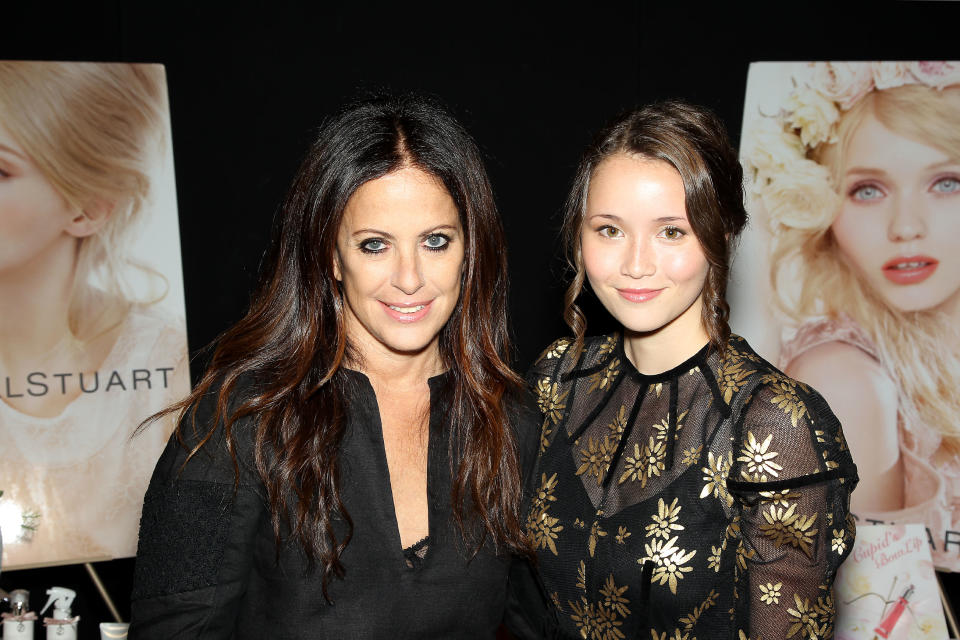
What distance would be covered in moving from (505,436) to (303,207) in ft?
2.14

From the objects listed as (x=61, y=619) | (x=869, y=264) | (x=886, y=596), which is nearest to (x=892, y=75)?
(x=869, y=264)

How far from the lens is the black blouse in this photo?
157cm

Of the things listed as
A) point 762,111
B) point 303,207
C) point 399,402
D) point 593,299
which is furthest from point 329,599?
point 762,111

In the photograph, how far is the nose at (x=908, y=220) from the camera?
3039 millimetres

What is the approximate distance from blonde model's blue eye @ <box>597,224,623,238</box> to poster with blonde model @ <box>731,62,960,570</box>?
1.51 meters

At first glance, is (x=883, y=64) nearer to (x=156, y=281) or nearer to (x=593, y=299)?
(x=593, y=299)

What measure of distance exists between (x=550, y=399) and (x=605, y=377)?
147 mm

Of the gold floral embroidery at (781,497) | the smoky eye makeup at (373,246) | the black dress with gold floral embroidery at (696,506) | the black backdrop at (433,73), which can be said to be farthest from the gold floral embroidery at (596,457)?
the black backdrop at (433,73)

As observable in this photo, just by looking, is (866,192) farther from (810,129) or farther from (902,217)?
(810,129)

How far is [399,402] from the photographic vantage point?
6.15ft

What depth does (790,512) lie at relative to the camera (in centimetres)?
156

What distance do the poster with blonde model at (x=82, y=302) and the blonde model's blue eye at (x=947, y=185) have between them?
2.60 m

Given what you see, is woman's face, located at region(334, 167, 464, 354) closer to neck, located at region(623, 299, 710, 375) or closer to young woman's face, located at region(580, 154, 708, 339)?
young woman's face, located at region(580, 154, 708, 339)

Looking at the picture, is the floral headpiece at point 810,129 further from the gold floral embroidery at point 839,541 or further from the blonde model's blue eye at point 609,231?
the gold floral embroidery at point 839,541
